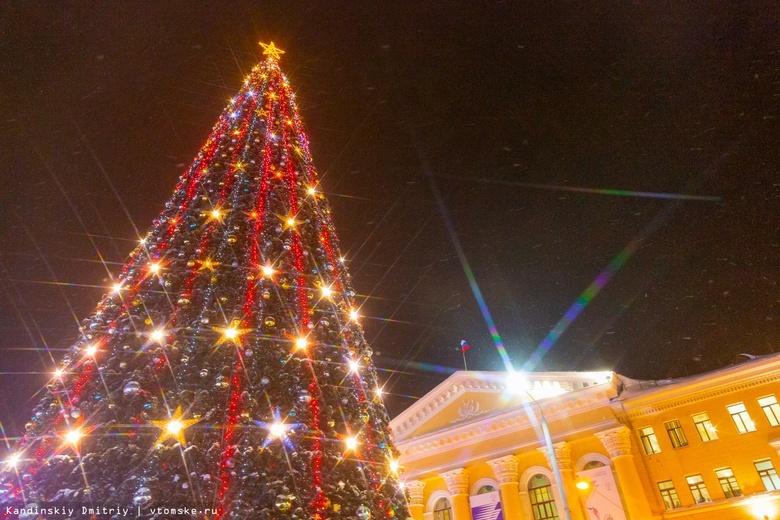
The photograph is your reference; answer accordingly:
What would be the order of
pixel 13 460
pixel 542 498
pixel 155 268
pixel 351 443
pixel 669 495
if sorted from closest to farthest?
pixel 13 460
pixel 351 443
pixel 155 268
pixel 669 495
pixel 542 498

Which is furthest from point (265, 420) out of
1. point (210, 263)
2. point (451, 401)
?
point (451, 401)

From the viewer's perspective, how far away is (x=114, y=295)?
3859 millimetres

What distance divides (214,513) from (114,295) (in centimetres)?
212

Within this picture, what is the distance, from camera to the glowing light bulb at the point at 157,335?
3.44m

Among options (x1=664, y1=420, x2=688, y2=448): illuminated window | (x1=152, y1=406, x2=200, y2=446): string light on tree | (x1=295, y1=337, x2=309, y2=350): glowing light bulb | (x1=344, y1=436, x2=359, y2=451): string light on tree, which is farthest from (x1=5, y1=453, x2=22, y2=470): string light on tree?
(x1=664, y1=420, x2=688, y2=448): illuminated window

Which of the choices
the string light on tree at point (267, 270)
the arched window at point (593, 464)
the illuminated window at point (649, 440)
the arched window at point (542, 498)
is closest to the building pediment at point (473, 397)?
the illuminated window at point (649, 440)

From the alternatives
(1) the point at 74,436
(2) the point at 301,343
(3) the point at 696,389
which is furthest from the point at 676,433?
(1) the point at 74,436

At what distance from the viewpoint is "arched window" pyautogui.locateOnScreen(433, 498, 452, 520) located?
1853 cm

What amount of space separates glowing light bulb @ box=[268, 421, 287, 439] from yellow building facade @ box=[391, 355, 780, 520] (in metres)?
10.9

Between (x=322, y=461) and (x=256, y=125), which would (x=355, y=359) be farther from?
(x=256, y=125)

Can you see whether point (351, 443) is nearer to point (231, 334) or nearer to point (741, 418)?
point (231, 334)

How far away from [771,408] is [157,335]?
1897cm

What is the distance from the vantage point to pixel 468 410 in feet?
64.8

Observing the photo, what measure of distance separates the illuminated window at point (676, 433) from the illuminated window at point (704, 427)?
1.72 feet
